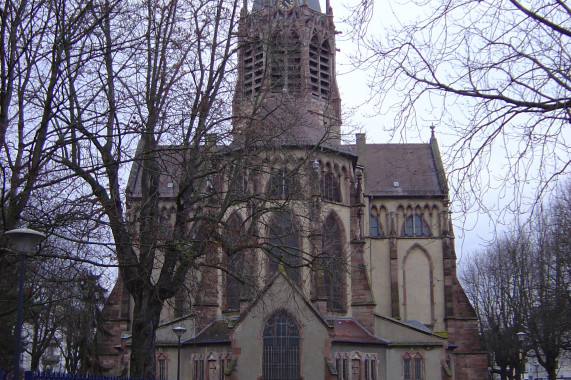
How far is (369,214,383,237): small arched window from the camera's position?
42.9m

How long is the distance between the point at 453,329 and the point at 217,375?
14998mm

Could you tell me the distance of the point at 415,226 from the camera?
43031mm

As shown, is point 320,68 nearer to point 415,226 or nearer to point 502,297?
point 415,226

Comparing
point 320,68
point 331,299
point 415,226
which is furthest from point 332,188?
point 415,226

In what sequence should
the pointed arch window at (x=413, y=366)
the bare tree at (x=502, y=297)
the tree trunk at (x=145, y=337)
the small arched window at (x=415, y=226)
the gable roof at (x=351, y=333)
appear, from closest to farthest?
1. the tree trunk at (x=145, y=337)
2. the gable roof at (x=351, y=333)
3. the pointed arch window at (x=413, y=366)
4. the small arched window at (x=415, y=226)
5. the bare tree at (x=502, y=297)

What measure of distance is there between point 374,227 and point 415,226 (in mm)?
2553

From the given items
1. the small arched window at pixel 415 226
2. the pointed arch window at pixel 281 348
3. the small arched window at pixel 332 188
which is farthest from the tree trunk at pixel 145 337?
the small arched window at pixel 415 226

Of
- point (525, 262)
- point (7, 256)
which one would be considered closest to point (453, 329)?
point (525, 262)

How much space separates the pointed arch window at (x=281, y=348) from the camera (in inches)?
1226

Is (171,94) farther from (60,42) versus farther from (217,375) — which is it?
(217,375)

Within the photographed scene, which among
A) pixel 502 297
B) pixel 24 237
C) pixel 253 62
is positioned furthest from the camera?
pixel 502 297

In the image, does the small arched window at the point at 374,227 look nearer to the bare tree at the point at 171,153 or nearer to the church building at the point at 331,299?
the church building at the point at 331,299

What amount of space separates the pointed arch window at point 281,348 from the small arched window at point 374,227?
12.6m

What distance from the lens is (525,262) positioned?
4553cm
